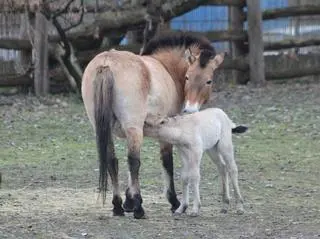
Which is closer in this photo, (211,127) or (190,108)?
(211,127)

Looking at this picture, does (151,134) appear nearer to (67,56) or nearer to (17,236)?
(17,236)

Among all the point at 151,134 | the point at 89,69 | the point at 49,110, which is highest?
the point at 89,69

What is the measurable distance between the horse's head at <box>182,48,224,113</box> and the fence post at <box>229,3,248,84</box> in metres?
9.48

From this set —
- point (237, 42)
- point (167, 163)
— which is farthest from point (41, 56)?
point (167, 163)

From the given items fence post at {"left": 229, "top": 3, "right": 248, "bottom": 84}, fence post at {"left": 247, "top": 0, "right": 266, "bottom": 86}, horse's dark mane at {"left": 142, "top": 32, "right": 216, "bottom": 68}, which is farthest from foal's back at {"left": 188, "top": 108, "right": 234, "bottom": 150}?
fence post at {"left": 229, "top": 3, "right": 248, "bottom": 84}

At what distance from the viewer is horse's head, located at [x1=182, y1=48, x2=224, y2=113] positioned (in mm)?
7719

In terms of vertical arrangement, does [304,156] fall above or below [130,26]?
below

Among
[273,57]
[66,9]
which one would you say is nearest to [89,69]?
[66,9]

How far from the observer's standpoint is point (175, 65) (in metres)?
7.86

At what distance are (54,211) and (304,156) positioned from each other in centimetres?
383

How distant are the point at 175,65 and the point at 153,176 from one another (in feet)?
5.80

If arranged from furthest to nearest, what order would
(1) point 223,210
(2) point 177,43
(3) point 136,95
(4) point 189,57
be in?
(2) point 177,43, (4) point 189,57, (1) point 223,210, (3) point 136,95

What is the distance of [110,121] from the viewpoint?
6.92 meters

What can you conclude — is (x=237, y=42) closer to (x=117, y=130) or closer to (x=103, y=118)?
(x=117, y=130)
